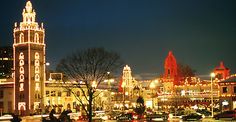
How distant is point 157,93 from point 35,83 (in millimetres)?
45562

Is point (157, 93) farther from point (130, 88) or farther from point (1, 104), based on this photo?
point (1, 104)

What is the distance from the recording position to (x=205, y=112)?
89500 mm

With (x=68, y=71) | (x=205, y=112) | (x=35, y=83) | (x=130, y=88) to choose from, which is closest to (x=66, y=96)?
(x=35, y=83)

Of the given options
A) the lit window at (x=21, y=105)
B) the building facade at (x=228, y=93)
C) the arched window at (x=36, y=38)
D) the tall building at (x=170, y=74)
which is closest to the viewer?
the building facade at (x=228, y=93)

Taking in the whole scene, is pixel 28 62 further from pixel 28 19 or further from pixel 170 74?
pixel 170 74

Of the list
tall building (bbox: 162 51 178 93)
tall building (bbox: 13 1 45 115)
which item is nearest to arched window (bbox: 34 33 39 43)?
tall building (bbox: 13 1 45 115)

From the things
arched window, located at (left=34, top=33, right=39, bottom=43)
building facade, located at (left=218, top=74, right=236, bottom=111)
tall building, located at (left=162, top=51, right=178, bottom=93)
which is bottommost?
building facade, located at (left=218, top=74, right=236, bottom=111)

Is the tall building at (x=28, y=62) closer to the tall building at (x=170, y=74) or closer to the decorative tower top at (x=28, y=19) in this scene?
the decorative tower top at (x=28, y=19)

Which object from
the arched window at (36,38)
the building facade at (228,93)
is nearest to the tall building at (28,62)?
the arched window at (36,38)

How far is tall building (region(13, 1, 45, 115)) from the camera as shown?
123 meters

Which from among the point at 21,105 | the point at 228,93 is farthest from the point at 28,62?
the point at 228,93

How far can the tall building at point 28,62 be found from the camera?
12294 centimetres

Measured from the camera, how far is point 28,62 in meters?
124

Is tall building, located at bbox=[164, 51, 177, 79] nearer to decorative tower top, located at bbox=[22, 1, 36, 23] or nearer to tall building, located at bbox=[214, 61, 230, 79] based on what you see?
tall building, located at bbox=[214, 61, 230, 79]
